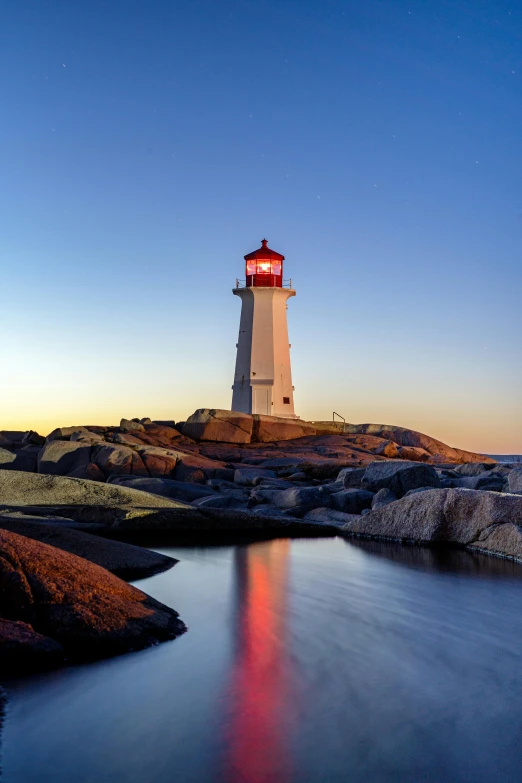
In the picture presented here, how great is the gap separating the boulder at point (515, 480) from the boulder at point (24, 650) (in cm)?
745

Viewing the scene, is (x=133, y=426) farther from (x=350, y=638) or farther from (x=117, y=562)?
(x=350, y=638)

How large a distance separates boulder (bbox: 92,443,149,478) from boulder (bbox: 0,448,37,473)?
217 cm

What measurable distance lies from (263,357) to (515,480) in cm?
1717

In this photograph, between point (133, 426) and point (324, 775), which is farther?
point (133, 426)

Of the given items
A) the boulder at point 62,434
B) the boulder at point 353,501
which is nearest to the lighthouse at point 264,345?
the boulder at point 62,434

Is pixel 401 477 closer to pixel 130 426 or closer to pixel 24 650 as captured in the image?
pixel 24 650

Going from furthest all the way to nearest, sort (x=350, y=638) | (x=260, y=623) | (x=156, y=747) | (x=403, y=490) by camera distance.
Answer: (x=403, y=490), (x=260, y=623), (x=350, y=638), (x=156, y=747)

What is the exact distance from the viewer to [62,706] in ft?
10.4

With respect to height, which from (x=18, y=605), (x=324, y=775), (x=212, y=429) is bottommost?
(x=324, y=775)

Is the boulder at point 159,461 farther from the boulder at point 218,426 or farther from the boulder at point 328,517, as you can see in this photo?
the boulder at point 328,517

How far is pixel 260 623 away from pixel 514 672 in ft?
5.64

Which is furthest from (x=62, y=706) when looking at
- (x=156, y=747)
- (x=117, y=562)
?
(x=117, y=562)

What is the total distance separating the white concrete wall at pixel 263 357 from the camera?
1037 inches

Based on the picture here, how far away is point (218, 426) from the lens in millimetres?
23297
